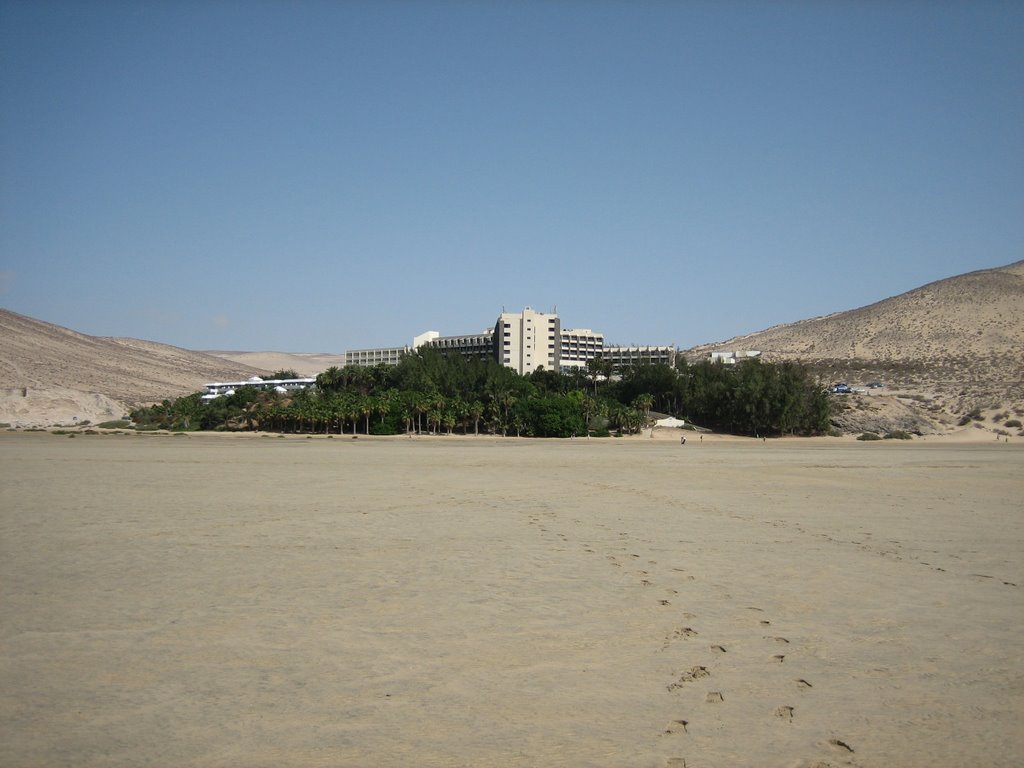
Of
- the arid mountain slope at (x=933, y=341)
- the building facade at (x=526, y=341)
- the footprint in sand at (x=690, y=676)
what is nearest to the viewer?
the footprint in sand at (x=690, y=676)

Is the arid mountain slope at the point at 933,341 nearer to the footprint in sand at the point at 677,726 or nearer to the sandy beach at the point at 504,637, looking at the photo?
the sandy beach at the point at 504,637

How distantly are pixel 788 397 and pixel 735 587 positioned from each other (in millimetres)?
71651

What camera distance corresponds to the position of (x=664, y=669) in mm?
7652

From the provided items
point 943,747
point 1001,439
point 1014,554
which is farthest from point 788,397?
point 943,747

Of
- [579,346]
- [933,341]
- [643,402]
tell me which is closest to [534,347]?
[579,346]

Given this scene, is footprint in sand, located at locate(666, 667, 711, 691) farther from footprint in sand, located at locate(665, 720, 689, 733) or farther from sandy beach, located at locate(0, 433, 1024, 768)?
footprint in sand, located at locate(665, 720, 689, 733)

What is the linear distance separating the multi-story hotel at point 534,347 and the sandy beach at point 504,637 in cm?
11319

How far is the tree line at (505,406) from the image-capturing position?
79500mm

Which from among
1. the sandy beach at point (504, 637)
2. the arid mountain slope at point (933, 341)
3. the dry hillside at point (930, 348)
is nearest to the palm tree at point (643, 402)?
the dry hillside at point (930, 348)

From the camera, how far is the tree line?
7950 cm

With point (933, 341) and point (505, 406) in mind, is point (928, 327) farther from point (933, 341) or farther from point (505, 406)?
point (505, 406)

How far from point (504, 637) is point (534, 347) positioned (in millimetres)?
138742

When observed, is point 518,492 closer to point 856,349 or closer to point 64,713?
point 64,713

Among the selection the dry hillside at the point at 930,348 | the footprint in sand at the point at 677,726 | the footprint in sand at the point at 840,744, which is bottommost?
the footprint in sand at the point at 840,744
